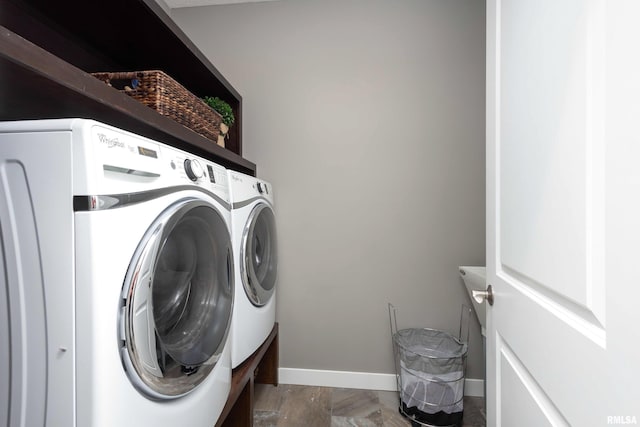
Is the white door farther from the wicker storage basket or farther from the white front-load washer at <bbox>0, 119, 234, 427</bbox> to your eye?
the wicker storage basket

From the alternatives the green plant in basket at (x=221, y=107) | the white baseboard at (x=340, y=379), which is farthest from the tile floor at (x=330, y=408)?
the green plant in basket at (x=221, y=107)

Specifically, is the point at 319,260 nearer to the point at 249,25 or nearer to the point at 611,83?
the point at 611,83

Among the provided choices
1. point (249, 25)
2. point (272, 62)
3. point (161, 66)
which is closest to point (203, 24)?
point (249, 25)

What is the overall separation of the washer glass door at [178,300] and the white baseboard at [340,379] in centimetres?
99

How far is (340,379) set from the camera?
5.50 ft

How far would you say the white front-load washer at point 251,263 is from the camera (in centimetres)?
113

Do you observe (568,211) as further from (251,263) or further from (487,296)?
(251,263)

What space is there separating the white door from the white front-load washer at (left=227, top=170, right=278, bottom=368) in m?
0.94

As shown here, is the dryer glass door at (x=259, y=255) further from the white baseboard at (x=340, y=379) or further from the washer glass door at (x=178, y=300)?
the white baseboard at (x=340, y=379)

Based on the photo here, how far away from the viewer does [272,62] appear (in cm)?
175

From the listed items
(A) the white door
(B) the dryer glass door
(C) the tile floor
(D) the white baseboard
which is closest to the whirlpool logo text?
(B) the dryer glass door

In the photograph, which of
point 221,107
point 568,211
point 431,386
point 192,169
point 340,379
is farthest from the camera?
point 340,379

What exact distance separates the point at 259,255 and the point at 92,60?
3.85 feet

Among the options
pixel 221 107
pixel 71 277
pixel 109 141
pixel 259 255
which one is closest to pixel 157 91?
pixel 109 141
